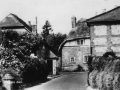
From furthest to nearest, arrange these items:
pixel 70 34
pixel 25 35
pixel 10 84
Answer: pixel 70 34
pixel 25 35
pixel 10 84

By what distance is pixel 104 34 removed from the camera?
2519 cm

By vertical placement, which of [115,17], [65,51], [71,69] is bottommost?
[71,69]

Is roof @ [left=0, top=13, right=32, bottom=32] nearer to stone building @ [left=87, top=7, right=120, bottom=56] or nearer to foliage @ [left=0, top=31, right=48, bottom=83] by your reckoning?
foliage @ [left=0, top=31, right=48, bottom=83]

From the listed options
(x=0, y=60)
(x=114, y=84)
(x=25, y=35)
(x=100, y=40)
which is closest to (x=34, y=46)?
(x=25, y=35)

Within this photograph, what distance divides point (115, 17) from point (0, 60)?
1399 centimetres

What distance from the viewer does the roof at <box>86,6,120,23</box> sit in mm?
25620

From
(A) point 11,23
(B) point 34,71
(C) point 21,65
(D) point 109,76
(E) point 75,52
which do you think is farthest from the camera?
(E) point 75,52

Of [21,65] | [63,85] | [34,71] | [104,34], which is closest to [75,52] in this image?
[104,34]

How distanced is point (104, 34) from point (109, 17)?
2.31 meters

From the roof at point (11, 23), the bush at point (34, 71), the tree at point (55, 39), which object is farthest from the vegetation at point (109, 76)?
the tree at point (55, 39)

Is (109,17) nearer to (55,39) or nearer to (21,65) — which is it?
(21,65)

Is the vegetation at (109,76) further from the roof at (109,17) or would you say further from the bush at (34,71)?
the roof at (109,17)

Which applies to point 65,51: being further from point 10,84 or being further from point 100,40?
point 10,84

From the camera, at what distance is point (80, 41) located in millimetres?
44594
